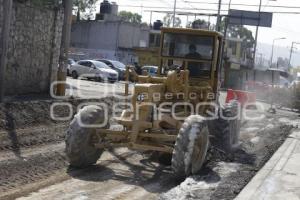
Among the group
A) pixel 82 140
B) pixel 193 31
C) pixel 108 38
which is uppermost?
pixel 108 38

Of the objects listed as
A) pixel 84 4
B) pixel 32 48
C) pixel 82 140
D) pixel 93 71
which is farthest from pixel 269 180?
pixel 84 4

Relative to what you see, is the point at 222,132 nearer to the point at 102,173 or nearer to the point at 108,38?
the point at 102,173

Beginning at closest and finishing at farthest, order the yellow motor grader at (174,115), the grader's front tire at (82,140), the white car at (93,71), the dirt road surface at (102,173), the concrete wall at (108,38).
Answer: the dirt road surface at (102,173), the yellow motor grader at (174,115), the grader's front tire at (82,140), the white car at (93,71), the concrete wall at (108,38)

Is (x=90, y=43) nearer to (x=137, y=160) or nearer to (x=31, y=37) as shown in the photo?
(x=31, y=37)

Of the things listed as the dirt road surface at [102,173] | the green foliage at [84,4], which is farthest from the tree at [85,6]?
the dirt road surface at [102,173]

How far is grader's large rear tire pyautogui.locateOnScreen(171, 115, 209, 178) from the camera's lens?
8578 millimetres

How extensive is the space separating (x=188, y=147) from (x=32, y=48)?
1106 cm

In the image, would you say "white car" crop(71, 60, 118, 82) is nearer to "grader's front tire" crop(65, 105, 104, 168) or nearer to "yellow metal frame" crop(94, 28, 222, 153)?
"yellow metal frame" crop(94, 28, 222, 153)

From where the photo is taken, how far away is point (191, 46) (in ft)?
36.4

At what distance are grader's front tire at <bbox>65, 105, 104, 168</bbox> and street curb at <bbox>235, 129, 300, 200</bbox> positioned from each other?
294cm

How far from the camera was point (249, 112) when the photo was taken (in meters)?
23.9

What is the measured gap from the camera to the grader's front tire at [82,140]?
9.23 metres

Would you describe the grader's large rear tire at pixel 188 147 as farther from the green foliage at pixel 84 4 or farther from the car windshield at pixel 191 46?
the green foliage at pixel 84 4

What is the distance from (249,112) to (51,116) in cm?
1209
